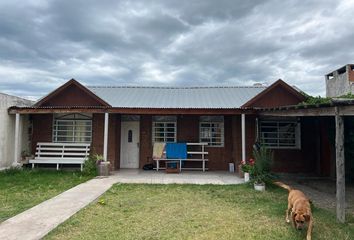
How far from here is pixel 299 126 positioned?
13.2 m

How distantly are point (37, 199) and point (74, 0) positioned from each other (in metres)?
6.07

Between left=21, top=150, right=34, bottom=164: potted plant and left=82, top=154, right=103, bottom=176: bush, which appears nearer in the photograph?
left=82, top=154, right=103, bottom=176: bush

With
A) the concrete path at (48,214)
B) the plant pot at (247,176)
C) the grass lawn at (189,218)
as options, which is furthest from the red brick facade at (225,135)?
the grass lawn at (189,218)

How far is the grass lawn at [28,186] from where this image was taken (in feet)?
22.3

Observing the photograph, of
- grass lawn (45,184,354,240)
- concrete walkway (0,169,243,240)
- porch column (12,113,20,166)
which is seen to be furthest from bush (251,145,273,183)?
porch column (12,113,20,166)

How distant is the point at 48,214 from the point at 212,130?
360 inches

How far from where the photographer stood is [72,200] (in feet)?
24.2

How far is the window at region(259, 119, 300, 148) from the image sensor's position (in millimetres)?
13211

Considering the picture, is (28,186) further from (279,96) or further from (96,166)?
(279,96)

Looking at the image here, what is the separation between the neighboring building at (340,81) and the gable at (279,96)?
22.0 ft

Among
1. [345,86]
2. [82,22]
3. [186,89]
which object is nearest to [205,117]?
[186,89]

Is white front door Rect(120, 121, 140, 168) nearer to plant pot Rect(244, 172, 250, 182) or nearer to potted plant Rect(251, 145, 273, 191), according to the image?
plant pot Rect(244, 172, 250, 182)

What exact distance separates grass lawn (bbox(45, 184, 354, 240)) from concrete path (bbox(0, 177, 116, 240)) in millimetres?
258

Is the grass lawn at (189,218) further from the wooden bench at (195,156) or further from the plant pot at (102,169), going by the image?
the wooden bench at (195,156)
